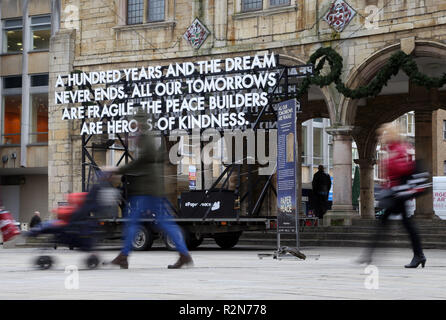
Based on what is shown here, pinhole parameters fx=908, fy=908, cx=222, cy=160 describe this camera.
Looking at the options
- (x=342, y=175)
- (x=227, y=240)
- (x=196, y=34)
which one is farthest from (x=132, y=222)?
(x=196, y=34)

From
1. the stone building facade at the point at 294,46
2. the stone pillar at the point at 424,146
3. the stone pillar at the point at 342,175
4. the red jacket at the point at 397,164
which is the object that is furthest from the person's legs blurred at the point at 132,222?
the stone pillar at the point at 424,146

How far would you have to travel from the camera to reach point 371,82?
2597 centimetres

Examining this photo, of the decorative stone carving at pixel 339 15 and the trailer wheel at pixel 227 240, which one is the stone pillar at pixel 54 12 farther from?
the trailer wheel at pixel 227 240

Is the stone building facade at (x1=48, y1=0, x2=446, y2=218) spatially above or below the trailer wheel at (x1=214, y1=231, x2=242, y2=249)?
above

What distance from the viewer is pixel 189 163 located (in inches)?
1971

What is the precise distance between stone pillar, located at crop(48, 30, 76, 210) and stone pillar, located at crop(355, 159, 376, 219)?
10.7 metres

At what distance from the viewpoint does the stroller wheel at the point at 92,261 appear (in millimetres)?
11742

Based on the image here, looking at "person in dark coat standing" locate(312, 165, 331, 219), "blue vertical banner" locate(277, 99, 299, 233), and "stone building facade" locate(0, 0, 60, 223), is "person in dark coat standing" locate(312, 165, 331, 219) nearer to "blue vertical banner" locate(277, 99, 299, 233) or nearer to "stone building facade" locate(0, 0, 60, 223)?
"blue vertical banner" locate(277, 99, 299, 233)

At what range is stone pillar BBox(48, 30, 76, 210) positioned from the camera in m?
32.2

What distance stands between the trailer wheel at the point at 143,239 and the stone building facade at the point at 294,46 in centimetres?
715

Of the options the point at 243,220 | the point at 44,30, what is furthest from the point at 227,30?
the point at 44,30

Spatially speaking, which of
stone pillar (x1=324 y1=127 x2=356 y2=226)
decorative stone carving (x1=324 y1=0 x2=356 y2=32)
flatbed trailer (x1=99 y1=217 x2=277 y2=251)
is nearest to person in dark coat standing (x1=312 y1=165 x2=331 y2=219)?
stone pillar (x1=324 y1=127 x2=356 y2=226)
